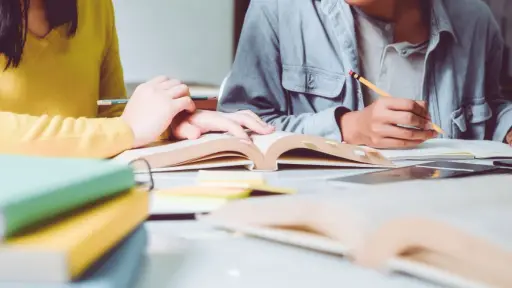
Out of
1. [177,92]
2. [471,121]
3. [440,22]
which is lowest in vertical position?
[471,121]

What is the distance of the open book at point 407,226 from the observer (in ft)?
1.02

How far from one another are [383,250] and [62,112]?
90 cm

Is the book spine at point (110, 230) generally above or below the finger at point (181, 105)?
above

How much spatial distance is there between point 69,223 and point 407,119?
30.8 inches

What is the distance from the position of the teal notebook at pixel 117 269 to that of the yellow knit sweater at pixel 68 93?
46cm

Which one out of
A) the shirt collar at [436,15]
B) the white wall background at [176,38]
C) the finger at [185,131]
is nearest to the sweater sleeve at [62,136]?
the finger at [185,131]

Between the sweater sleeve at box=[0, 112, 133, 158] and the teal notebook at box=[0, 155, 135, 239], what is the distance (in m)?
0.40

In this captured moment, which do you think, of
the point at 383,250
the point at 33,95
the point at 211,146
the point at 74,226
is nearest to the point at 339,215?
the point at 383,250

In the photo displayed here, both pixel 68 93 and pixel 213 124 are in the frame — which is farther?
pixel 68 93

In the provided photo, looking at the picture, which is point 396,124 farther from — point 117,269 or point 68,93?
point 117,269

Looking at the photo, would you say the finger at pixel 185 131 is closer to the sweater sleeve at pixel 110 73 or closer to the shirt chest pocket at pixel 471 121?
the sweater sleeve at pixel 110 73

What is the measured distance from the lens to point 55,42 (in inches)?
43.4

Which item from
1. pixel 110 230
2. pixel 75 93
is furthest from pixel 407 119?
pixel 110 230

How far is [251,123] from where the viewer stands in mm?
940
